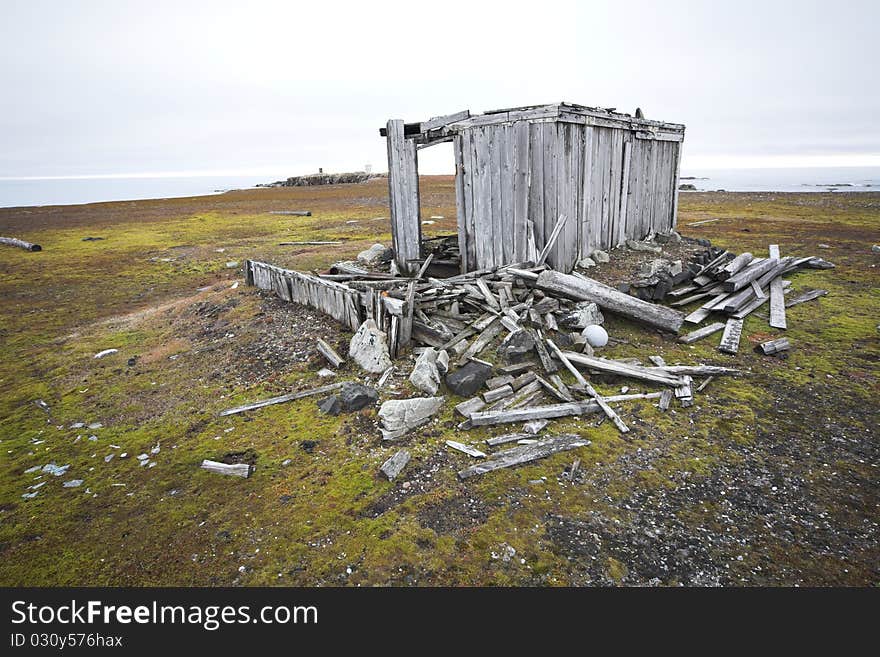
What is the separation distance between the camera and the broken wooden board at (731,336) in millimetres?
8055

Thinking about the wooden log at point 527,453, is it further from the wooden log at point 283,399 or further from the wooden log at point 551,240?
the wooden log at point 551,240

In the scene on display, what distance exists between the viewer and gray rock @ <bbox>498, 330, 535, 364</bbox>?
7.32 meters

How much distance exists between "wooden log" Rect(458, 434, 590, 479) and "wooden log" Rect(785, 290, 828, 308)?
7.72 metres

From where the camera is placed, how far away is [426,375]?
269 inches

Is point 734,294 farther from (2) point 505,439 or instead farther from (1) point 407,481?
(1) point 407,481

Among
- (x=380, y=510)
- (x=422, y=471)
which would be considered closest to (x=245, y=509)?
(x=380, y=510)

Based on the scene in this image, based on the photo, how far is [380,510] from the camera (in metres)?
4.59

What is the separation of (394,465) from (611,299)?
558 cm

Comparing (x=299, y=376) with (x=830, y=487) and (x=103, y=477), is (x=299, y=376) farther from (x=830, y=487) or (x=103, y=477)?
(x=830, y=487)

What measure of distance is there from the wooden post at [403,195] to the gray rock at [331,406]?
20.4 ft

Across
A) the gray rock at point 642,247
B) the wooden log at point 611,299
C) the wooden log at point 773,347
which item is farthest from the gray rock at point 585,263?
the wooden log at point 773,347

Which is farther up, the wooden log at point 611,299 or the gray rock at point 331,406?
the wooden log at point 611,299

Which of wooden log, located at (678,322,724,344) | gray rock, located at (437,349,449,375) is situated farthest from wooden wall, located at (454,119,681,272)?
gray rock, located at (437,349,449,375)

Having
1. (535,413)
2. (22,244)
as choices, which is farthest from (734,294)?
(22,244)
